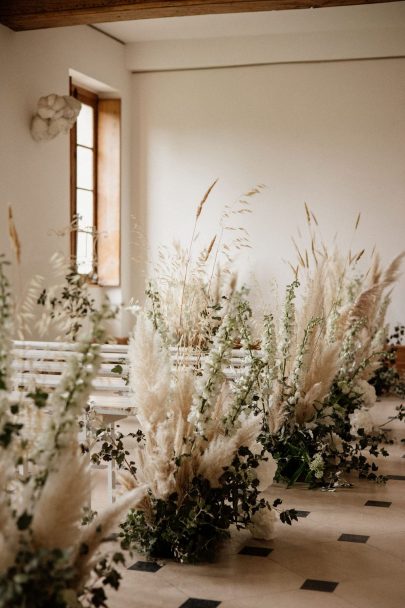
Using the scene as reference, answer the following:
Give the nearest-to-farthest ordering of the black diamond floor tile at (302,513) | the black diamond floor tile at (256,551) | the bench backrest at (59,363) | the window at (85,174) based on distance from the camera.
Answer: the bench backrest at (59,363) < the black diamond floor tile at (256,551) < the black diamond floor tile at (302,513) < the window at (85,174)

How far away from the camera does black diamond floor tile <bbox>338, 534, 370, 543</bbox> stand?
3998mm

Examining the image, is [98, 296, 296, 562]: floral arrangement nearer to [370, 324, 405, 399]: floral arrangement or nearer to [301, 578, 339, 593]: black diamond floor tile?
[301, 578, 339, 593]: black diamond floor tile

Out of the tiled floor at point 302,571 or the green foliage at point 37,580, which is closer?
the green foliage at point 37,580

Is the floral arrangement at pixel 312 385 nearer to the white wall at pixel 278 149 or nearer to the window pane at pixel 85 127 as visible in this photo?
the white wall at pixel 278 149

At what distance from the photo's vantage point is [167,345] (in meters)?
3.74

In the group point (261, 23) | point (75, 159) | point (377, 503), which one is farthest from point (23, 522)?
point (261, 23)

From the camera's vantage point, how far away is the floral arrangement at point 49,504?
7.01 ft

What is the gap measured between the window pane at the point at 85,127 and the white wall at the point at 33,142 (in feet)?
1.97

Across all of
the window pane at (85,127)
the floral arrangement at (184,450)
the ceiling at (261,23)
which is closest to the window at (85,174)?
the window pane at (85,127)

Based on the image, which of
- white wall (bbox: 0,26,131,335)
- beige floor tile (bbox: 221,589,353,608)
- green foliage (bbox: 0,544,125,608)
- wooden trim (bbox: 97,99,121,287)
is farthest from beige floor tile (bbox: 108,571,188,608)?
wooden trim (bbox: 97,99,121,287)

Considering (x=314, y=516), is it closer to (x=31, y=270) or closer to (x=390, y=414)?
(x=390, y=414)

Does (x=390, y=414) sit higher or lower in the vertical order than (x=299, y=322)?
lower

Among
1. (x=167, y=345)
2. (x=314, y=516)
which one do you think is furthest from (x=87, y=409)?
(x=314, y=516)

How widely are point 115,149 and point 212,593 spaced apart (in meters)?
8.02
